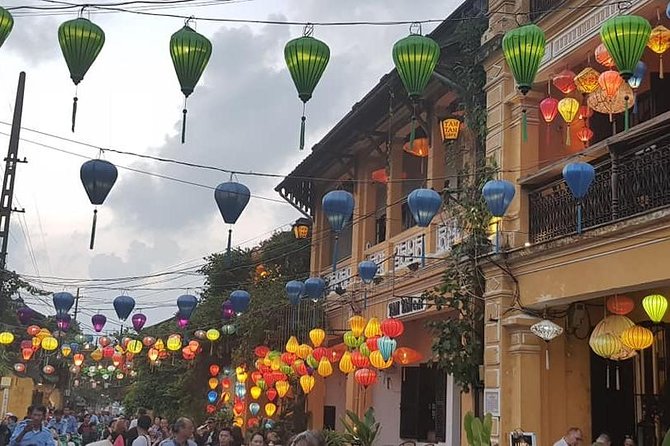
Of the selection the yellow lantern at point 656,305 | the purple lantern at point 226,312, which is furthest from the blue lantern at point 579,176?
the purple lantern at point 226,312

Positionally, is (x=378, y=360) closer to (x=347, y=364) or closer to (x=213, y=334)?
(x=347, y=364)

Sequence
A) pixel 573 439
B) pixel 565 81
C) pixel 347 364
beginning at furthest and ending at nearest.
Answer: pixel 347 364 → pixel 565 81 → pixel 573 439

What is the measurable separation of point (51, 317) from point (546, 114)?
2406 cm

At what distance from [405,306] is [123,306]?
6.01 metres

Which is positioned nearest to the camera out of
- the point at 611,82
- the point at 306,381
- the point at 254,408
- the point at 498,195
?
the point at 611,82

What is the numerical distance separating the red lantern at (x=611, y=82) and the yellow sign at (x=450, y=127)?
3680 millimetres

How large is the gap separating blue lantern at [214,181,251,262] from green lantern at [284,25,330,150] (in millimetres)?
2508

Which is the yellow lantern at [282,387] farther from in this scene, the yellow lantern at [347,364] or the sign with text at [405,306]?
the sign with text at [405,306]

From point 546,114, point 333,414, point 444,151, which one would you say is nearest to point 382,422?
point 333,414

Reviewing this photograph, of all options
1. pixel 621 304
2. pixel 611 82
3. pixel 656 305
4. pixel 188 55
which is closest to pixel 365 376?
pixel 621 304

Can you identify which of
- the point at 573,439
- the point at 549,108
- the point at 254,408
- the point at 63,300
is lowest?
the point at 254,408

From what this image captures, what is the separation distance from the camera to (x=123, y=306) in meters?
17.0

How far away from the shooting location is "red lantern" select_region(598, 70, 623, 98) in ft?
31.7

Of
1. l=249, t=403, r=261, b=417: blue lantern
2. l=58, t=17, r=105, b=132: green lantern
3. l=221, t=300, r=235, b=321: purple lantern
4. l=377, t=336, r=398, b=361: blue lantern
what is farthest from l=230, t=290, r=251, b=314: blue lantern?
l=58, t=17, r=105, b=132: green lantern
